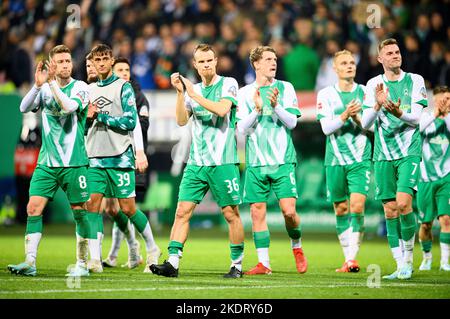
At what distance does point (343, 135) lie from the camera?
1195cm

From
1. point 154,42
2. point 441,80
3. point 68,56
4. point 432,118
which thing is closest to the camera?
point 68,56

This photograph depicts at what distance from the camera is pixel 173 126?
19.9 meters

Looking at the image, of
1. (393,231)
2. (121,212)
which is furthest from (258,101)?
(121,212)

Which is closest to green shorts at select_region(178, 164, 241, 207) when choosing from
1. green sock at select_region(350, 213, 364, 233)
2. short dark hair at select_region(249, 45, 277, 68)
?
short dark hair at select_region(249, 45, 277, 68)

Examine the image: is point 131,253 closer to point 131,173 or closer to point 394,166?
point 131,173

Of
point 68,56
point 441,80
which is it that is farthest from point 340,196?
point 441,80

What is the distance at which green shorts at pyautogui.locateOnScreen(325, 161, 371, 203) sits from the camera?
11.8 meters

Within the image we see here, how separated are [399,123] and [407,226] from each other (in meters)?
1.14

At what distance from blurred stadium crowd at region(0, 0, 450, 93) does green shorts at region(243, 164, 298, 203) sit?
7.73 m

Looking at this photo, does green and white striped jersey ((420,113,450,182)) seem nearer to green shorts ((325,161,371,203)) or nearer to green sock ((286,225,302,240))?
green shorts ((325,161,371,203))

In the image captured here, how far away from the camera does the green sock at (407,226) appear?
10.4m

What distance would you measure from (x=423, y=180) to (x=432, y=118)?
1413 millimetres

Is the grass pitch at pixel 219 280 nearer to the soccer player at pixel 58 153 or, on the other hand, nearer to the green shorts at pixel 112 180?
the soccer player at pixel 58 153

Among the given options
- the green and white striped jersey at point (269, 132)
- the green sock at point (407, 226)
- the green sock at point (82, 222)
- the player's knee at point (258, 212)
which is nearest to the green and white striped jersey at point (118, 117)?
the green sock at point (82, 222)
